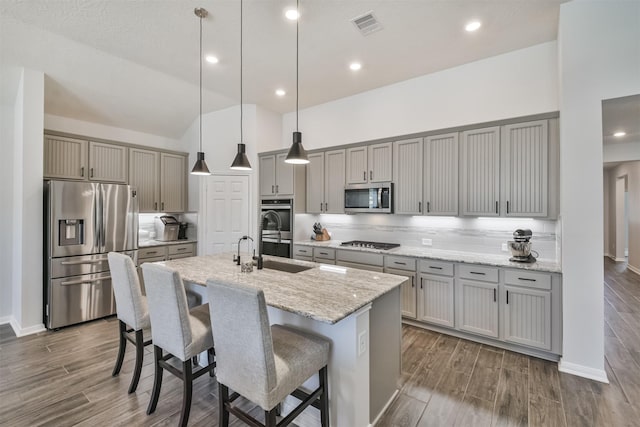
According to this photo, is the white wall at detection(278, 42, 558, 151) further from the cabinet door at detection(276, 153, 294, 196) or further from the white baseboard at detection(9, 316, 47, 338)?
the white baseboard at detection(9, 316, 47, 338)

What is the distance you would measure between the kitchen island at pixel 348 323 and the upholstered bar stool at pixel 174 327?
28 centimetres

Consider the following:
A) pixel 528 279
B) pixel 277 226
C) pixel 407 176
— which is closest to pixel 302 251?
pixel 277 226

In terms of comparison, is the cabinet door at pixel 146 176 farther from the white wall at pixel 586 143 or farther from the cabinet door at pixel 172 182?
the white wall at pixel 586 143

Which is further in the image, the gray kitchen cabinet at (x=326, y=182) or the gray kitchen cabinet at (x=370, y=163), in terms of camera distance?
the gray kitchen cabinet at (x=326, y=182)

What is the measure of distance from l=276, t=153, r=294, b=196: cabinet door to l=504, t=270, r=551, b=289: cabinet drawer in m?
3.10

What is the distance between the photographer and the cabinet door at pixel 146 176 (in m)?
4.66

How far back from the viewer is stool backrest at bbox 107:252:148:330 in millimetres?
2232

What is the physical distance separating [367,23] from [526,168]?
2167 mm

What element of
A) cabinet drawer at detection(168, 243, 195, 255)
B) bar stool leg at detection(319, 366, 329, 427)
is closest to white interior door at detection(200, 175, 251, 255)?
cabinet drawer at detection(168, 243, 195, 255)

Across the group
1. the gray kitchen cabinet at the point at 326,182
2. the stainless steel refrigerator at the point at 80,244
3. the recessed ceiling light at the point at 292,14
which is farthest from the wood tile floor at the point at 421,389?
the recessed ceiling light at the point at 292,14

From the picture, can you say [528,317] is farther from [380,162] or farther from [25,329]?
[25,329]

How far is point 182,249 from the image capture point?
495 centimetres

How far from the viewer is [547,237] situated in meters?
3.16

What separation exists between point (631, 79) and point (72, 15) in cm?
496
